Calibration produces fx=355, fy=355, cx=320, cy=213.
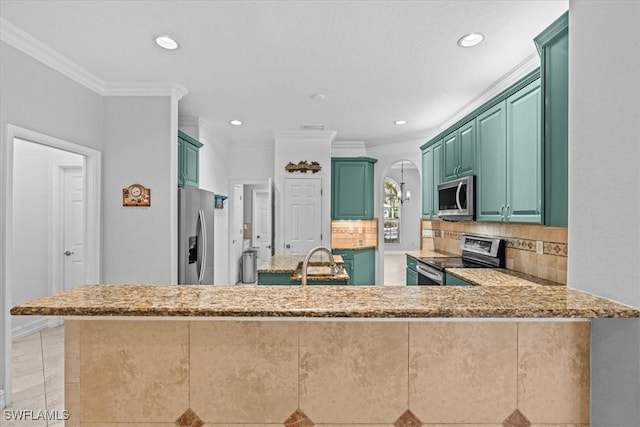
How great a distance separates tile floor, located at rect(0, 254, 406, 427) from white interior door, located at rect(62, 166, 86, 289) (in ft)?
2.16

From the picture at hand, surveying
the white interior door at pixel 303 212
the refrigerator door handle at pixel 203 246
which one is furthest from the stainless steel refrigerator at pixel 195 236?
the white interior door at pixel 303 212

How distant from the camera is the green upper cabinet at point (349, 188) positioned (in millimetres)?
5922

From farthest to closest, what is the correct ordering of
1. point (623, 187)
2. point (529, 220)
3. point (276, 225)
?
point (276, 225)
point (529, 220)
point (623, 187)

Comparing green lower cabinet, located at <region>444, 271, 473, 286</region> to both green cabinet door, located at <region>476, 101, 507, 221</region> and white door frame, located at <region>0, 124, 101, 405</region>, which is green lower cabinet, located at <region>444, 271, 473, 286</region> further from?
white door frame, located at <region>0, 124, 101, 405</region>

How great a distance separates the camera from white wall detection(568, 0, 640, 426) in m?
0.89

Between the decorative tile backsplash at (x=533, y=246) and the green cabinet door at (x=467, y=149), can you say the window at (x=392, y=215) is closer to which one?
the decorative tile backsplash at (x=533, y=246)

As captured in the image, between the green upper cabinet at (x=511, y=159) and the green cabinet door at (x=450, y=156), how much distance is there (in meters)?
0.52

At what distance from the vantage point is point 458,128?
3648 millimetres

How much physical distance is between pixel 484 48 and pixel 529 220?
4.39 feet

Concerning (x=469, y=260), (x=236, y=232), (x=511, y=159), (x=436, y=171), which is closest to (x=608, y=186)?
(x=511, y=159)

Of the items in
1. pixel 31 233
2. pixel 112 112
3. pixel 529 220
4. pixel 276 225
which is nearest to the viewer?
pixel 529 220

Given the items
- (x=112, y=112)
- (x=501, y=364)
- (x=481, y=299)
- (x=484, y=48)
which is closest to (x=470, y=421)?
(x=501, y=364)

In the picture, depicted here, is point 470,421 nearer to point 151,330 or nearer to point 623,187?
point 623,187

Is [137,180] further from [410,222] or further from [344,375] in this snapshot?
[410,222]
